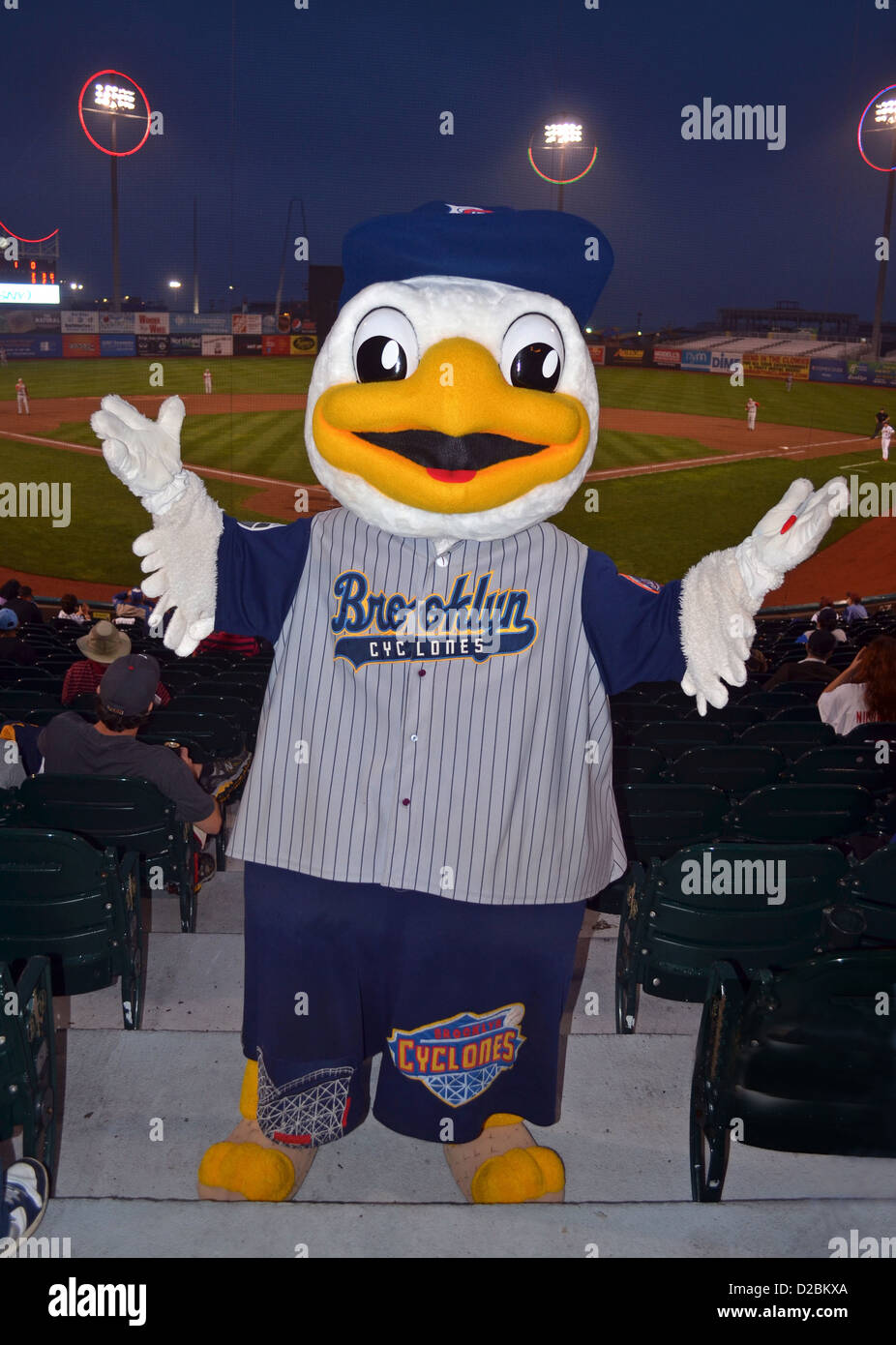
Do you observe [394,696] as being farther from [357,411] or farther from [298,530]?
[357,411]

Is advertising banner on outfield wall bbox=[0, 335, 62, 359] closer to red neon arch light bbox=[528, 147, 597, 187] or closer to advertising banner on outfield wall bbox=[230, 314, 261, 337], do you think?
advertising banner on outfield wall bbox=[230, 314, 261, 337]

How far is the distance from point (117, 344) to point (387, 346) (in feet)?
125

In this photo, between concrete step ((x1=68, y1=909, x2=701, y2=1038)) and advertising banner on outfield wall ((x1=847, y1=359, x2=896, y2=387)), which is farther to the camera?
advertising banner on outfield wall ((x1=847, y1=359, x2=896, y2=387))

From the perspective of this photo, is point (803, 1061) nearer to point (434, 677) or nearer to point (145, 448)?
point (434, 677)

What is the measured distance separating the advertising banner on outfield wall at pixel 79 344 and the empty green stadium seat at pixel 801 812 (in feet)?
123

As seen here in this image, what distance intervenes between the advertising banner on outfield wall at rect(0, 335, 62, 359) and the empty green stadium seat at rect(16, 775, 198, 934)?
37097 mm

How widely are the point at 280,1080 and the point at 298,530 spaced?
1.55 m

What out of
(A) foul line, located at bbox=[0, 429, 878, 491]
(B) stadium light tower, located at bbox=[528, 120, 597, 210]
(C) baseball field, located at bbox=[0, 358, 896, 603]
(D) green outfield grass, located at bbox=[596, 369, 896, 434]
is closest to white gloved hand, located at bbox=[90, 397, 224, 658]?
(C) baseball field, located at bbox=[0, 358, 896, 603]

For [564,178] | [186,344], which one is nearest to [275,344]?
[186,344]

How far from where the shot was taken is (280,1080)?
2.92 meters

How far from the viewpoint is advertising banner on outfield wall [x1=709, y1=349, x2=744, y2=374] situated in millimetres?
41500

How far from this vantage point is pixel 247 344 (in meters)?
38.8

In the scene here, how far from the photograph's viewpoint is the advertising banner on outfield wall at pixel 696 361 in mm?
41906

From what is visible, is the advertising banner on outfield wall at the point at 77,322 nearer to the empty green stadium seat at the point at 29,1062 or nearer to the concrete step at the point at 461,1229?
the empty green stadium seat at the point at 29,1062
